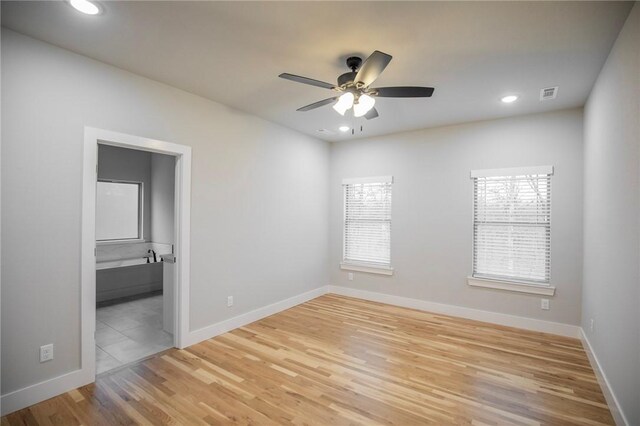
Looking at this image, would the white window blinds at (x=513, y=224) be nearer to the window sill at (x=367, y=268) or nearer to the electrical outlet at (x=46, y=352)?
the window sill at (x=367, y=268)

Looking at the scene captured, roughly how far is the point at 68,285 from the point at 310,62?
8.87 ft

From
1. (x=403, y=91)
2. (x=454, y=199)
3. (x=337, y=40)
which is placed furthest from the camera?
(x=454, y=199)

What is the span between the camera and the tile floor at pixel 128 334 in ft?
10.3

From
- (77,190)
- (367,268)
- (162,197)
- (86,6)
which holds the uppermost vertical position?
(86,6)

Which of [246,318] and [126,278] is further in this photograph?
[126,278]

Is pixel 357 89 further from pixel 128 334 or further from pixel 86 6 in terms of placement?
pixel 128 334

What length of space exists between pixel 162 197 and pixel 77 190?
11.5ft

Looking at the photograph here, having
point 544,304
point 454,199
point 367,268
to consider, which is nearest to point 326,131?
point 454,199

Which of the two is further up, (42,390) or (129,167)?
(129,167)

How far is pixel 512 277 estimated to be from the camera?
13.4 feet

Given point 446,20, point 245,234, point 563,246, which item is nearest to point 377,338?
point 245,234

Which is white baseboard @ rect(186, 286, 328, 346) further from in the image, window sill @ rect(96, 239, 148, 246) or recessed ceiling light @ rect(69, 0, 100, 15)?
window sill @ rect(96, 239, 148, 246)

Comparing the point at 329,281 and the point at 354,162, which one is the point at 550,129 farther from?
the point at 329,281

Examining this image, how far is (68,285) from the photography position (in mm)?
2539
